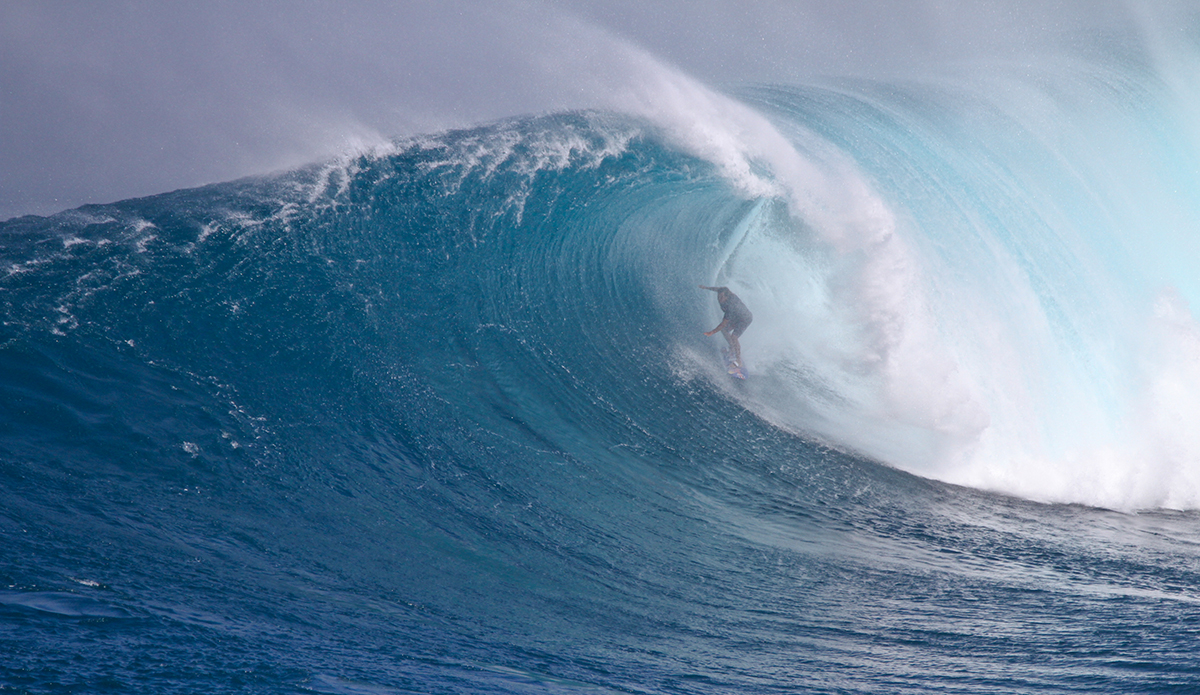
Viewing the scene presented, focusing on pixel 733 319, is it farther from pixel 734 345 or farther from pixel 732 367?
pixel 732 367

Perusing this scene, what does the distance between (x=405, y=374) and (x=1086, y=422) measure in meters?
7.66

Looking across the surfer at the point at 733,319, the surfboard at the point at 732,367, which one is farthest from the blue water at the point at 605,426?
the surfer at the point at 733,319

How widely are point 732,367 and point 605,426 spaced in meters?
2.16

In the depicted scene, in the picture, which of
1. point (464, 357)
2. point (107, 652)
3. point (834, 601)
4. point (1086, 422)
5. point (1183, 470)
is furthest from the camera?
point (1086, 422)

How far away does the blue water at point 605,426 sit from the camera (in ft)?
11.5

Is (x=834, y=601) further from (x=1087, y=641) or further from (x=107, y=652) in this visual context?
(x=107, y=652)

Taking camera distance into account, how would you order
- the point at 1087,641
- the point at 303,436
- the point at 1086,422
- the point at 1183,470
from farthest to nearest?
1. the point at 1086,422
2. the point at 1183,470
3. the point at 303,436
4. the point at 1087,641

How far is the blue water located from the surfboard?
7.1 inches

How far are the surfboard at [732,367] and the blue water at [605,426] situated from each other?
18cm

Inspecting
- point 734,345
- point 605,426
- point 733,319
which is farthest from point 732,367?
point 605,426

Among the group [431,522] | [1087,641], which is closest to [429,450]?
[431,522]

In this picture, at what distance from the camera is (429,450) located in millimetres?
5359

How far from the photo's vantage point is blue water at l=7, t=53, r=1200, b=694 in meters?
3.52

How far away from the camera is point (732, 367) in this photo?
7.97 m
